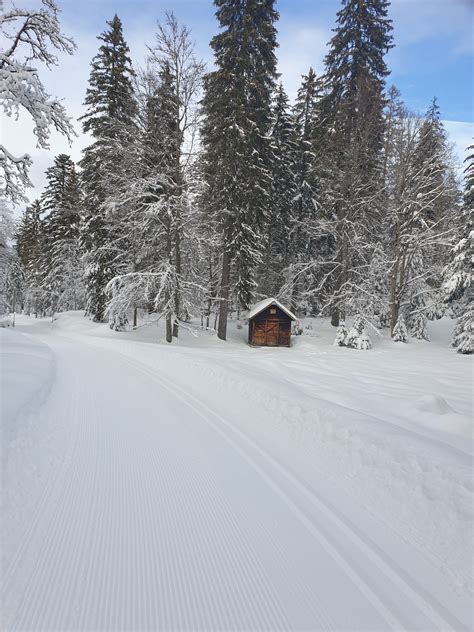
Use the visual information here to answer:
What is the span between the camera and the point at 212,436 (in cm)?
506

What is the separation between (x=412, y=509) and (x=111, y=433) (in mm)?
4055

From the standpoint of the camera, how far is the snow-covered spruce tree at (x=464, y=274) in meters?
17.1

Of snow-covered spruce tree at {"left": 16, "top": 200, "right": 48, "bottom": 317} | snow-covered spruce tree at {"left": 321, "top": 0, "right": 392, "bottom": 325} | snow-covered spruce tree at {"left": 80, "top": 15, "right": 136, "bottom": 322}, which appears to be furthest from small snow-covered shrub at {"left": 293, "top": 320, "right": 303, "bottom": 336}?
snow-covered spruce tree at {"left": 16, "top": 200, "right": 48, "bottom": 317}

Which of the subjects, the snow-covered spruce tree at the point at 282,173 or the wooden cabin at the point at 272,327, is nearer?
the wooden cabin at the point at 272,327

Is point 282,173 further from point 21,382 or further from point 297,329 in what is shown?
point 21,382

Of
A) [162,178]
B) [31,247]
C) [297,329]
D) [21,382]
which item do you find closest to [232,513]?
[21,382]

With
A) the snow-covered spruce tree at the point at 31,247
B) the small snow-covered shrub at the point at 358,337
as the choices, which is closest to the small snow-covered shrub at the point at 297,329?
the small snow-covered shrub at the point at 358,337

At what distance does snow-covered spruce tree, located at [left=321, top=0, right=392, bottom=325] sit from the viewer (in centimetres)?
1989

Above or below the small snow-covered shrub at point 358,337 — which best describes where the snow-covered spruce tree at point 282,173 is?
above

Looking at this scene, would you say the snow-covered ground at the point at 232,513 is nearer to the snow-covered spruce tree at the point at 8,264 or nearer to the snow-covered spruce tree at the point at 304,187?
the snow-covered spruce tree at the point at 8,264

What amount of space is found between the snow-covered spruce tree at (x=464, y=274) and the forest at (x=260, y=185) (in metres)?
0.08

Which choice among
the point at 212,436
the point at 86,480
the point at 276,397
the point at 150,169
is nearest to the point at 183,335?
the point at 150,169

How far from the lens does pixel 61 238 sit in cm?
2938

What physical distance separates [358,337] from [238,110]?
13.9 metres
